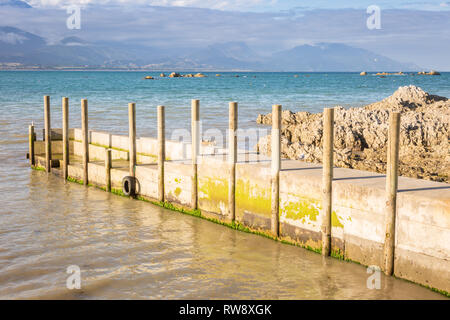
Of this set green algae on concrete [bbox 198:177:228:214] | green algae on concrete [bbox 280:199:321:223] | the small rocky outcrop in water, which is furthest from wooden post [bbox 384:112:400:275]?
the small rocky outcrop in water

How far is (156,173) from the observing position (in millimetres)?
13109

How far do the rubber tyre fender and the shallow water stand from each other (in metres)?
0.21

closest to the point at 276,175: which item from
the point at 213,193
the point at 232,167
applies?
the point at 232,167

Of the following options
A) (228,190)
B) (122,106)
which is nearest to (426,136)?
(228,190)

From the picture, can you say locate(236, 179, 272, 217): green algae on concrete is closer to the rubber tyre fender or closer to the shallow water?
the shallow water

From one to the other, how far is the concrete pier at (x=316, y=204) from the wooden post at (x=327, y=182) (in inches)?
4.0

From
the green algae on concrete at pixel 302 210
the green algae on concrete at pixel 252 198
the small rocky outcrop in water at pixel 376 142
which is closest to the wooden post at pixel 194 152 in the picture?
the green algae on concrete at pixel 252 198

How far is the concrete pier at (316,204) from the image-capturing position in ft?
25.4

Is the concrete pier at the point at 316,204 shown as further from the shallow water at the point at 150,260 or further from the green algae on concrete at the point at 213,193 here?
the shallow water at the point at 150,260

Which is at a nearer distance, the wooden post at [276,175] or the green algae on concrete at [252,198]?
the wooden post at [276,175]

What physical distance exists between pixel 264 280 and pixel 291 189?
1933mm

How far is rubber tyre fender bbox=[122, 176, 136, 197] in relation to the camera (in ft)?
44.9

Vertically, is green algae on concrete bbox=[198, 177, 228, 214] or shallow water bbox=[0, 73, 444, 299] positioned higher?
green algae on concrete bbox=[198, 177, 228, 214]

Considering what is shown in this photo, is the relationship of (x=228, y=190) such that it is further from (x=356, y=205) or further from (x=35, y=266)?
(x=35, y=266)
